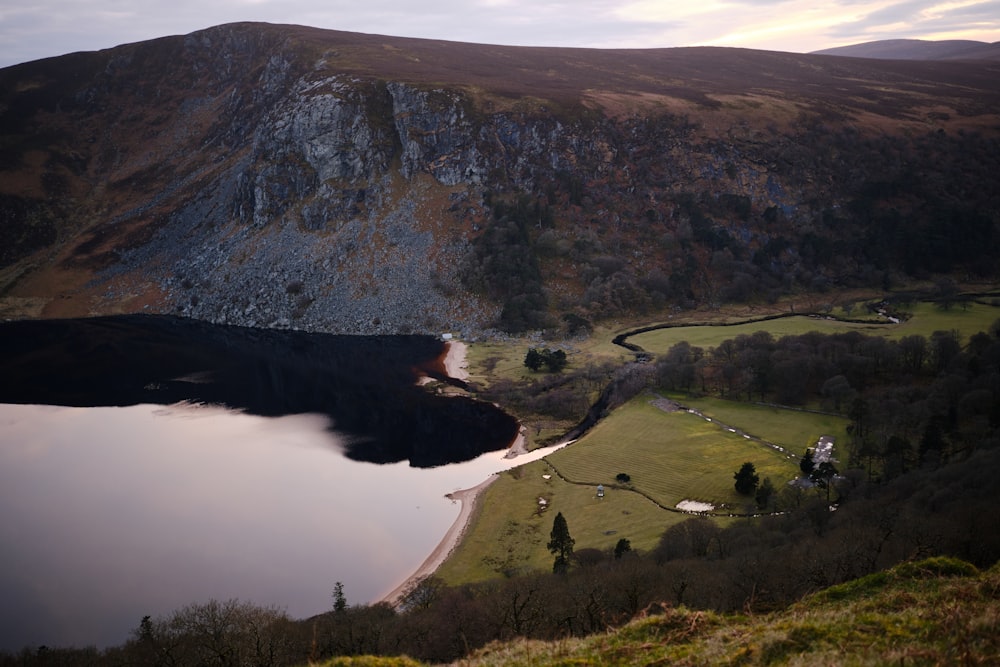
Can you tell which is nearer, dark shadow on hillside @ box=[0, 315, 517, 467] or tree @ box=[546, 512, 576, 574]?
tree @ box=[546, 512, 576, 574]

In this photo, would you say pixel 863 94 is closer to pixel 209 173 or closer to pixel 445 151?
pixel 445 151

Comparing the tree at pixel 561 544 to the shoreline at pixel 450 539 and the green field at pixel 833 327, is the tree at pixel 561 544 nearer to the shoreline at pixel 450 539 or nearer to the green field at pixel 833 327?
the shoreline at pixel 450 539

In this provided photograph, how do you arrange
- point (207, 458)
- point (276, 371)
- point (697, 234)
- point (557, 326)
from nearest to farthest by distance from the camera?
point (207, 458) < point (276, 371) < point (557, 326) < point (697, 234)

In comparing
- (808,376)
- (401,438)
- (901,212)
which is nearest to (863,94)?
(901,212)

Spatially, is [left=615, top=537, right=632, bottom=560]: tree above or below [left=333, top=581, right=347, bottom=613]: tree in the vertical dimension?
above

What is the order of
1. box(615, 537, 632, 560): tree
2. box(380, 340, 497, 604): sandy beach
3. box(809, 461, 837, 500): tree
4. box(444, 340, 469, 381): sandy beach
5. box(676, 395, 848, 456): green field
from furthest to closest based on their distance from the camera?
box(444, 340, 469, 381): sandy beach, box(676, 395, 848, 456): green field, box(809, 461, 837, 500): tree, box(380, 340, 497, 604): sandy beach, box(615, 537, 632, 560): tree

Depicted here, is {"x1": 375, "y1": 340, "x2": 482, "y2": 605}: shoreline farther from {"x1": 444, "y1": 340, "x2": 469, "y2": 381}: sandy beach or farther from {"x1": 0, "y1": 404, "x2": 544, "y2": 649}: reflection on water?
{"x1": 444, "y1": 340, "x2": 469, "y2": 381}: sandy beach

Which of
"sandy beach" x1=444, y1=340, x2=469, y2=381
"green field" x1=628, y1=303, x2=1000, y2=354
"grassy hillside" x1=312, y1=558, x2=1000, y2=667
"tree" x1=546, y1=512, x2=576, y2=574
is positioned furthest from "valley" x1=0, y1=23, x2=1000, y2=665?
"sandy beach" x1=444, y1=340, x2=469, y2=381
